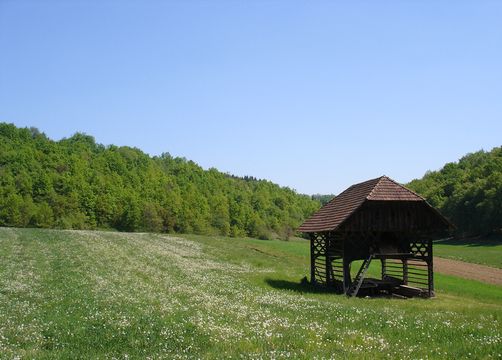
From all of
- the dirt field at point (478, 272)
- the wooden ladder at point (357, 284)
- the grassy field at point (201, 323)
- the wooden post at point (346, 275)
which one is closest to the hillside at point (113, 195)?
the dirt field at point (478, 272)

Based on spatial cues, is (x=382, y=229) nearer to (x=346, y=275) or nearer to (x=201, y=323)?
(x=346, y=275)

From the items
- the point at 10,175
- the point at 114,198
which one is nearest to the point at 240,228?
the point at 114,198

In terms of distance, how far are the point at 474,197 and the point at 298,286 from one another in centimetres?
9696

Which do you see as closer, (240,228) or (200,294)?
(200,294)

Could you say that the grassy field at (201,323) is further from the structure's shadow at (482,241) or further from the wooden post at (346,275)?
the structure's shadow at (482,241)

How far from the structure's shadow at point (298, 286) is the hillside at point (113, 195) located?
265 feet

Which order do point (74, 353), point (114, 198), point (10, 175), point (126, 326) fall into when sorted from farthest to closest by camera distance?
point (114, 198) → point (10, 175) → point (126, 326) → point (74, 353)

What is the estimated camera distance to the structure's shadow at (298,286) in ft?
96.3

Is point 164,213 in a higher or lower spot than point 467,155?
lower

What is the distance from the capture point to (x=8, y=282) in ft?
78.4

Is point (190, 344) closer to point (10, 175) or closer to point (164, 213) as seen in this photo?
point (10, 175)

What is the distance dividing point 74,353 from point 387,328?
28.1ft

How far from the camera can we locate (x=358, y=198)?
2989 cm

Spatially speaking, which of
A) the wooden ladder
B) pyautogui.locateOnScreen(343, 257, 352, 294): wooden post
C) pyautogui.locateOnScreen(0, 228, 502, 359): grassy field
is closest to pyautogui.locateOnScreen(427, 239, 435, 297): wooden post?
pyautogui.locateOnScreen(0, 228, 502, 359): grassy field
